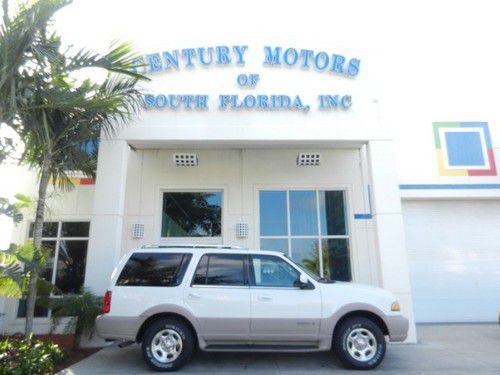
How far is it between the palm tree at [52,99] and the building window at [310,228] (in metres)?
4.50

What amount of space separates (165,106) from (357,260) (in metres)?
6.26

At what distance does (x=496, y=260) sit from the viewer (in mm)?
11086

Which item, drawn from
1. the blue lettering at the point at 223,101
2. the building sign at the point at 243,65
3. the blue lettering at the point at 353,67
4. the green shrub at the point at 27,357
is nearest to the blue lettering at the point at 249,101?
the building sign at the point at 243,65

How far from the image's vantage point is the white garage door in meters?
10.8

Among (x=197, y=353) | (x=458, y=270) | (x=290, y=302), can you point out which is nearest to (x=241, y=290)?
(x=290, y=302)

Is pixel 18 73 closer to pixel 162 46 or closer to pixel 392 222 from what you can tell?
pixel 162 46

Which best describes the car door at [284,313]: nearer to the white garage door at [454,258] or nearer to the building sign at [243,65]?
the building sign at [243,65]

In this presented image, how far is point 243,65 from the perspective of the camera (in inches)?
380

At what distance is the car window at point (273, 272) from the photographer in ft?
20.8

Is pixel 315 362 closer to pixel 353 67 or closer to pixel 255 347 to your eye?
pixel 255 347

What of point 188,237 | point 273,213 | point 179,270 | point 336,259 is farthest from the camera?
point 273,213

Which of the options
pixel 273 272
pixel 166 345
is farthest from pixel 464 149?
pixel 166 345

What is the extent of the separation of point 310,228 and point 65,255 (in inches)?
261

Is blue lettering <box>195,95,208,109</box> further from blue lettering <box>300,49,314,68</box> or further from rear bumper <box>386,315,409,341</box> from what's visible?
rear bumper <box>386,315,409,341</box>
